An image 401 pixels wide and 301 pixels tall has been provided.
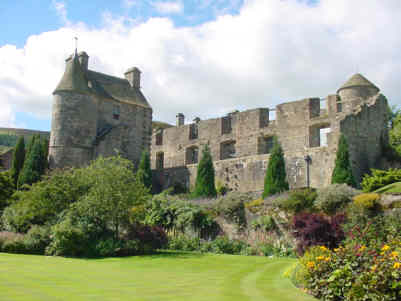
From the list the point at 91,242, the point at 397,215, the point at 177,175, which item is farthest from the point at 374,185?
the point at 177,175

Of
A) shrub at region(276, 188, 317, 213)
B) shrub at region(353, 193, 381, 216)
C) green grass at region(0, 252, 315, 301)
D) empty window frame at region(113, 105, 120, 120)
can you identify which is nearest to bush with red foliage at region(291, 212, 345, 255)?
green grass at region(0, 252, 315, 301)

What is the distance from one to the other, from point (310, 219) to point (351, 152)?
1337cm

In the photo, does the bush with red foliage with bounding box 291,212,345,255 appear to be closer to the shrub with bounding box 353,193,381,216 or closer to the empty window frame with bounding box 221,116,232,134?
the shrub with bounding box 353,193,381,216

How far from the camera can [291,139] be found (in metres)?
33.2

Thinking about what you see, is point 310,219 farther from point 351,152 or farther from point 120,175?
point 351,152

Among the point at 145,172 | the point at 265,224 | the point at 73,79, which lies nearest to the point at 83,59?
the point at 73,79

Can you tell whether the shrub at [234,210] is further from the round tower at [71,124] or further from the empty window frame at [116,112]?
the empty window frame at [116,112]

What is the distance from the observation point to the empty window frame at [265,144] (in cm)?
3525

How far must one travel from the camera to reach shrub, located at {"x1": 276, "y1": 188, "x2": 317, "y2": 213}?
67.9 feet

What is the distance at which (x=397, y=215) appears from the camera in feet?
55.4

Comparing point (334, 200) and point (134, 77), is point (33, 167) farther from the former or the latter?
point (334, 200)

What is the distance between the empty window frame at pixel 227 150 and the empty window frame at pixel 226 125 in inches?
40.0

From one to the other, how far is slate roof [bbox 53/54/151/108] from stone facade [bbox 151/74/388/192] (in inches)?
195

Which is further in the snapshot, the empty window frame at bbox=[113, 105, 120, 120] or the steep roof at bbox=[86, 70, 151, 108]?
the empty window frame at bbox=[113, 105, 120, 120]
